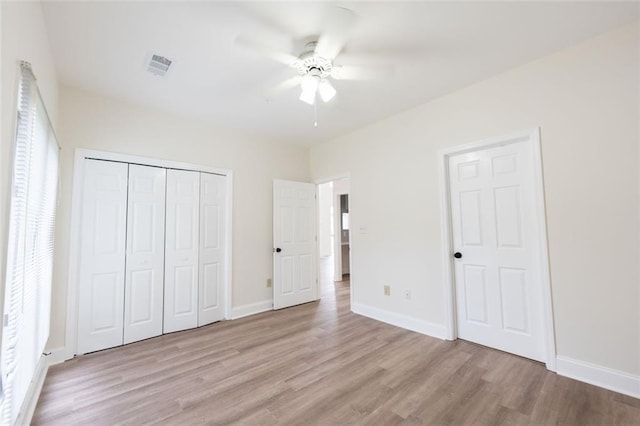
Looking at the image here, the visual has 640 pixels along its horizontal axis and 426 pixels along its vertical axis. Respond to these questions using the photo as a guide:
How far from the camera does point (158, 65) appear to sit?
8.02ft

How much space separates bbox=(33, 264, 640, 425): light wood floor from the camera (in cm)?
182

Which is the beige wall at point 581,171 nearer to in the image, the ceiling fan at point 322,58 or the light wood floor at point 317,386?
the light wood floor at point 317,386

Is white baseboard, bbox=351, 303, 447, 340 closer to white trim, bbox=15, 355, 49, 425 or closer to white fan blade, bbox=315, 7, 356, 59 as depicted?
white fan blade, bbox=315, 7, 356, 59

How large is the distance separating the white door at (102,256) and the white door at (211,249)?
866 mm

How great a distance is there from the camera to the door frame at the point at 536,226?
7.70ft

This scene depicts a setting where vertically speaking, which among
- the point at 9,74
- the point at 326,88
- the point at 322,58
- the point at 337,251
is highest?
the point at 322,58

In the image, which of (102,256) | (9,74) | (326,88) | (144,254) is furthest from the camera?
(144,254)

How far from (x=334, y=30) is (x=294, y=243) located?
10.7 ft

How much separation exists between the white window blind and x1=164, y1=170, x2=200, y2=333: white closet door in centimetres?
124

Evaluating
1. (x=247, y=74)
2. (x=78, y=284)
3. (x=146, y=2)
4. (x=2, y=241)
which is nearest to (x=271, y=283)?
(x=78, y=284)

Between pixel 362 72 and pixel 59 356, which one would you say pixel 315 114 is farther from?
pixel 59 356

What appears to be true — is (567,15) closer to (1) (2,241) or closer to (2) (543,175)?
(2) (543,175)

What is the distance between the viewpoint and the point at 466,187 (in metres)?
2.99

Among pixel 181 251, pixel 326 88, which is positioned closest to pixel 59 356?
pixel 181 251
